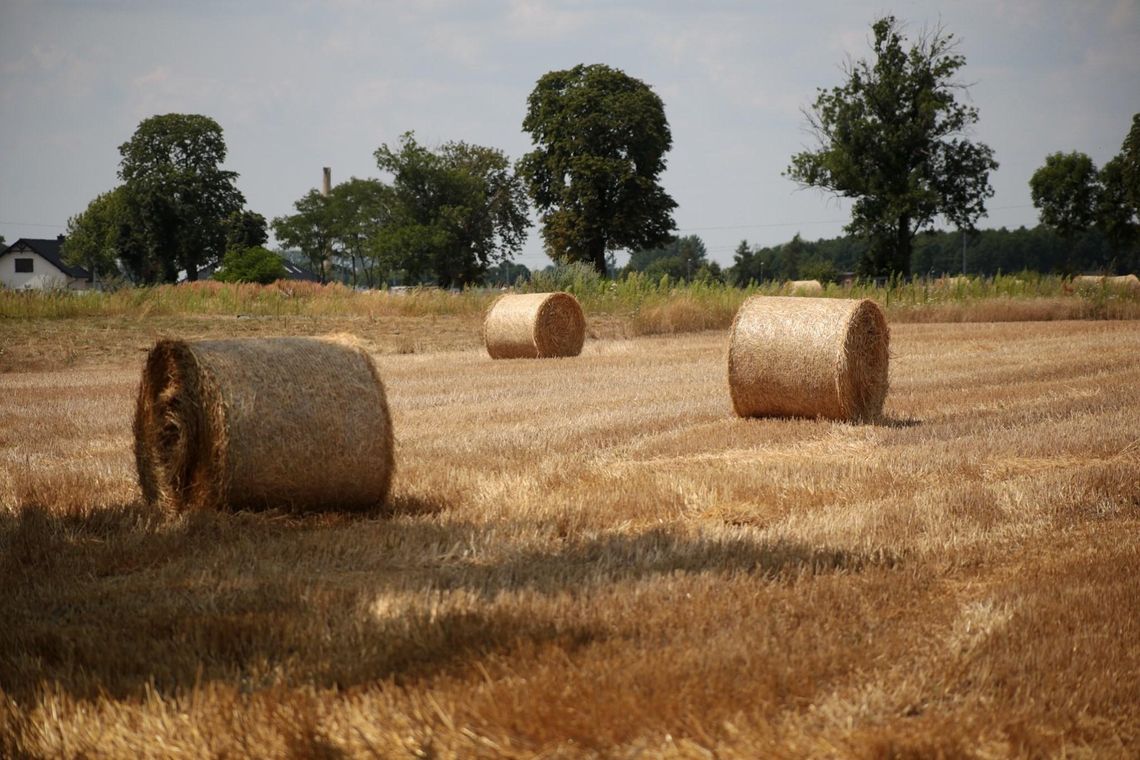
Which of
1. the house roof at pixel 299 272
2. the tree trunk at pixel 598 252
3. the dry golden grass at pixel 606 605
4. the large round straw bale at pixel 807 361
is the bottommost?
the dry golden grass at pixel 606 605

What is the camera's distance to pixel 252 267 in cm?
6688

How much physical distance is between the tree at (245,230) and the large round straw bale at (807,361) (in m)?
67.8

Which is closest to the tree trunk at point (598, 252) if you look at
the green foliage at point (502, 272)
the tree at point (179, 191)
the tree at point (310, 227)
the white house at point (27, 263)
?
the green foliage at point (502, 272)

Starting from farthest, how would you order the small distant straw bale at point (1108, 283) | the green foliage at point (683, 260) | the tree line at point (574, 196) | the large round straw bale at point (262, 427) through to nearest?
the green foliage at point (683, 260) → the tree line at point (574, 196) → the small distant straw bale at point (1108, 283) → the large round straw bale at point (262, 427)

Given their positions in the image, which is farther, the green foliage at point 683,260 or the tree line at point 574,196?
the green foliage at point 683,260

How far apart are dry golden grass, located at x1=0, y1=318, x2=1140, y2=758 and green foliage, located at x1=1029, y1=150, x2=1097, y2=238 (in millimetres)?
75700

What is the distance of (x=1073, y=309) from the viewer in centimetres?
2955

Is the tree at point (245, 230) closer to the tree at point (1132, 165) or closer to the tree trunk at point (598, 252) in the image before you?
the tree trunk at point (598, 252)

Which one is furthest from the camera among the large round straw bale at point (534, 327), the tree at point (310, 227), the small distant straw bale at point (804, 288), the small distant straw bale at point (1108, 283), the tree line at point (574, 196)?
the tree at point (310, 227)

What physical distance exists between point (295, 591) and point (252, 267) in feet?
212

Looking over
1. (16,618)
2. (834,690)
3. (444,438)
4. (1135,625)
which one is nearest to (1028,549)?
(1135,625)

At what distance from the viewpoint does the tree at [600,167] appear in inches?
2441

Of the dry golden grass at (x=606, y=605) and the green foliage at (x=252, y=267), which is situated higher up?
the green foliage at (x=252, y=267)

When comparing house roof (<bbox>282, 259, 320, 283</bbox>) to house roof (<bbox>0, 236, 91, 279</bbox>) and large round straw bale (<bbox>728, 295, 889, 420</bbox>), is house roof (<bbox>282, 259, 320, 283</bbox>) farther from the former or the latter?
large round straw bale (<bbox>728, 295, 889, 420</bbox>)
